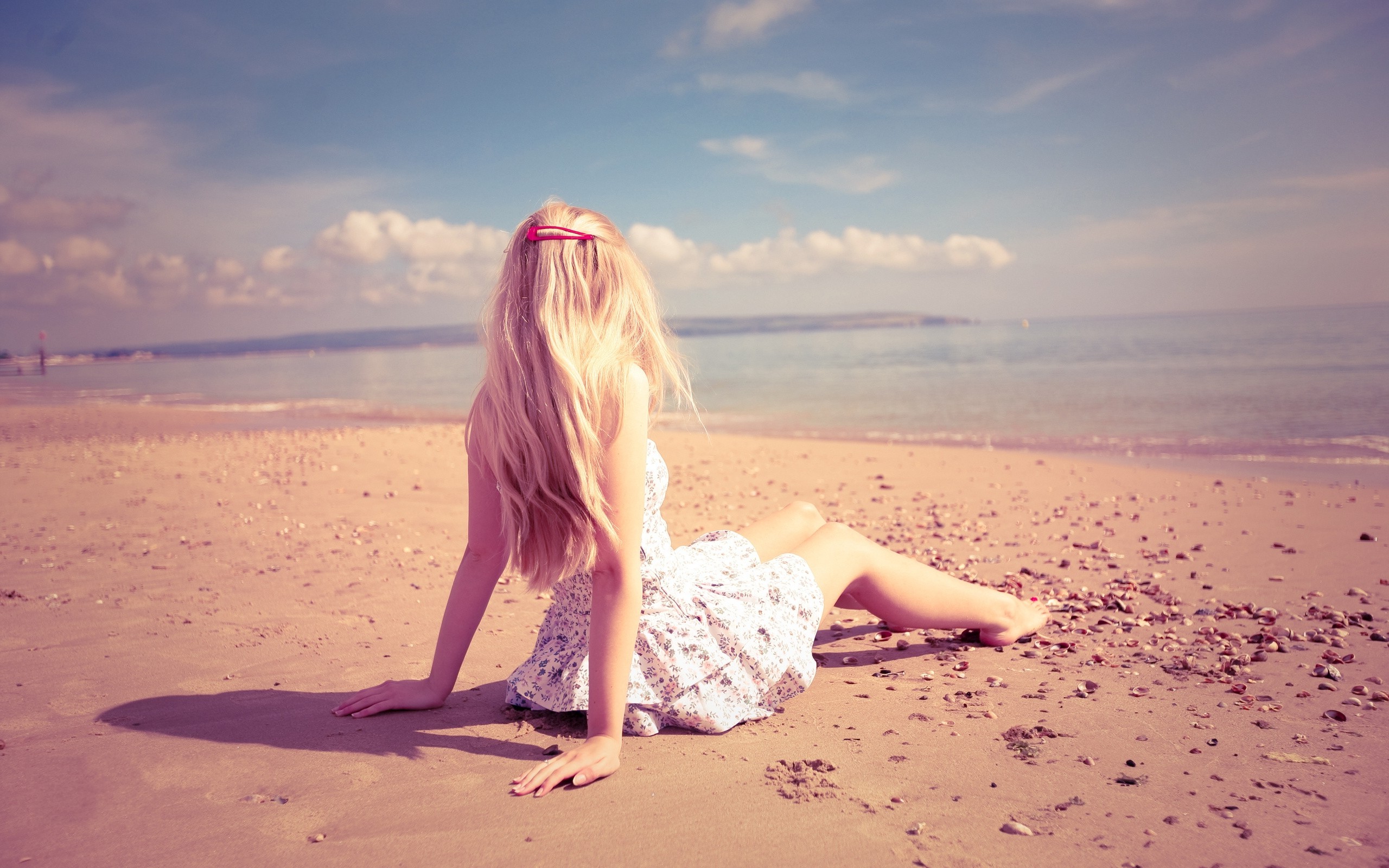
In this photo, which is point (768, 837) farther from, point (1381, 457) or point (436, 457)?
point (1381, 457)

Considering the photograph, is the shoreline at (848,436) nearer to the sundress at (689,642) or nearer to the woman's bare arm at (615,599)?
the sundress at (689,642)

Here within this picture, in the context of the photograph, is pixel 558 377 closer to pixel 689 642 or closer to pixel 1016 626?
pixel 689 642

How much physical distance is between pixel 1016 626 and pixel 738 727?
1.68m

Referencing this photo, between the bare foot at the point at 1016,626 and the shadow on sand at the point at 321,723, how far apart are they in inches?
81.9

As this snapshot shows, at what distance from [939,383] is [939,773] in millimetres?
23354

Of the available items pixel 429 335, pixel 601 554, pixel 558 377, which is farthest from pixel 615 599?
pixel 429 335

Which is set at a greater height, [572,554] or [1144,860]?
[572,554]

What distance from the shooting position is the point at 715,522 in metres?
7.43

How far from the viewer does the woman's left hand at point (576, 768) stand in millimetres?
2561

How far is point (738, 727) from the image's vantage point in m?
3.14

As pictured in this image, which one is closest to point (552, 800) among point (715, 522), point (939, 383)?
point (715, 522)

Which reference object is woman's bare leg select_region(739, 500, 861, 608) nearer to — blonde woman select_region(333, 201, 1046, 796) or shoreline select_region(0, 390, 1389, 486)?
blonde woman select_region(333, 201, 1046, 796)

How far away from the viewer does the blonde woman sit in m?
2.61

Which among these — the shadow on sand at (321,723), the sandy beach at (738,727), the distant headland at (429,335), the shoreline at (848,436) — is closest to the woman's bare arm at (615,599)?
the sandy beach at (738,727)
